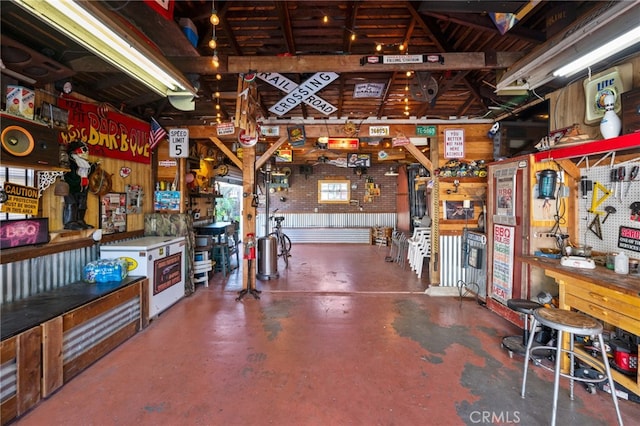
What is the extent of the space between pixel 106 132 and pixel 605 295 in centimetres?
581

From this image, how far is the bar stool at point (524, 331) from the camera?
8.74 ft

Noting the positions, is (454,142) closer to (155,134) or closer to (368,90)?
(368,90)

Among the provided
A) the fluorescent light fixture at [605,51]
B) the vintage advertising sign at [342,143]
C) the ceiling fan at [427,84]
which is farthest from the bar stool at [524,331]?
the vintage advertising sign at [342,143]

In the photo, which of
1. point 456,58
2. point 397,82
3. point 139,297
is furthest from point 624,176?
point 139,297

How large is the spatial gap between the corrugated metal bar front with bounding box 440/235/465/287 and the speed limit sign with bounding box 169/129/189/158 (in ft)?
15.9

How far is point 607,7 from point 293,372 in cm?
397

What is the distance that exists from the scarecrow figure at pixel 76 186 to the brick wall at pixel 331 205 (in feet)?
25.8

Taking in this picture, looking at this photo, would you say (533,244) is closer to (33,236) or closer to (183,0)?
(183,0)

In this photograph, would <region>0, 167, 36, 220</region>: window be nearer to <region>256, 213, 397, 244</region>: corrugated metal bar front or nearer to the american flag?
the american flag

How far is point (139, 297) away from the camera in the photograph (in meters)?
3.40

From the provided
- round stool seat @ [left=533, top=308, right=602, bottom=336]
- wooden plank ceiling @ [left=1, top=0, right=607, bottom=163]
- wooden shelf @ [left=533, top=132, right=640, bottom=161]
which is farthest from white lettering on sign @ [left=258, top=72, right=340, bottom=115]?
round stool seat @ [left=533, top=308, right=602, bottom=336]

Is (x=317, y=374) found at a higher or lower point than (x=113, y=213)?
lower

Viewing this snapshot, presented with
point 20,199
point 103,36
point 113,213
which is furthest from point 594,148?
point 113,213

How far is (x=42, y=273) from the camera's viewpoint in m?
2.91
